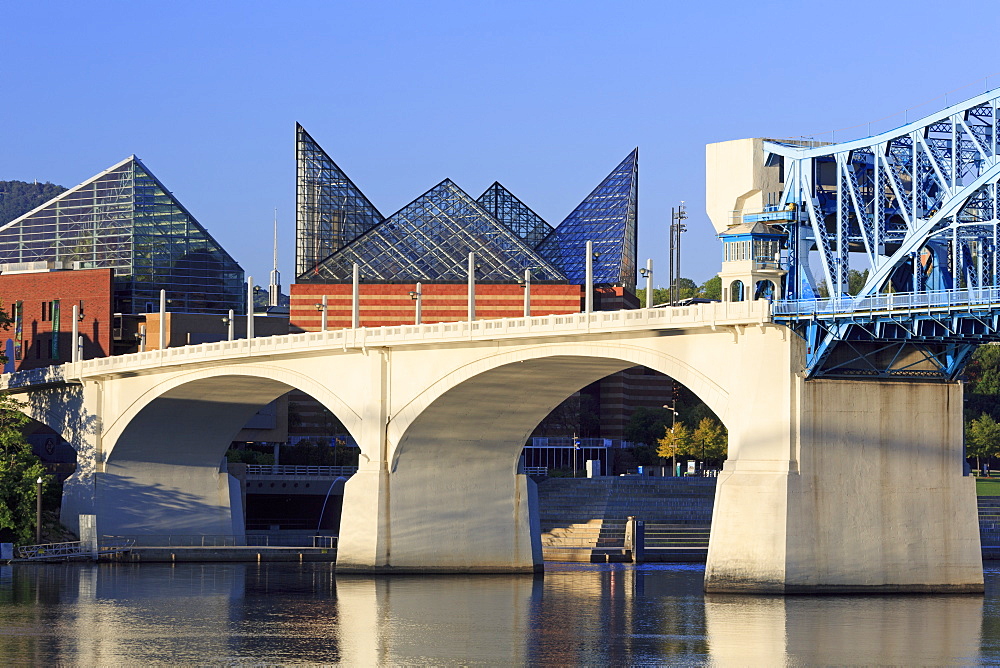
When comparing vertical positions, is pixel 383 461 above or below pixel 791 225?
below

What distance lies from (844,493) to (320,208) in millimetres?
110532

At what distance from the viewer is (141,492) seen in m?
103

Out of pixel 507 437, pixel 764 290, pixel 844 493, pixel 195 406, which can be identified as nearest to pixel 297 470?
pixel 195 406

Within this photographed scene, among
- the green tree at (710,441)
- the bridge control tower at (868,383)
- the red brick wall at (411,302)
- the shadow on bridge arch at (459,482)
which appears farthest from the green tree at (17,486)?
the green tree at (710,441)

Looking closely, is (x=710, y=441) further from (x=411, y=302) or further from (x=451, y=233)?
(x=451, y=233)

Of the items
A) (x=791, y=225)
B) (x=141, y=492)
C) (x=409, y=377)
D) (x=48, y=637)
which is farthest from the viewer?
(x=141, y=492)

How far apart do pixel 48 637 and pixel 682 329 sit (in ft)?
90.1

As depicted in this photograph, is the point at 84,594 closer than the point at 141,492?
Yes

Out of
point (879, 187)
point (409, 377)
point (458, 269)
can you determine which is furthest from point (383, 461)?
point (458, 269)

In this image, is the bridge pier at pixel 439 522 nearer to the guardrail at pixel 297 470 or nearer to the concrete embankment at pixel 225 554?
the concrete embankment at pixel 225 554

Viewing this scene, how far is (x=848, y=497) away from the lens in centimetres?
6738

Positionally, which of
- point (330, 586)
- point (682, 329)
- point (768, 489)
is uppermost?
point (682, 329)

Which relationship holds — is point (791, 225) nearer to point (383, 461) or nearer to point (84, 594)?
point (383, 461)

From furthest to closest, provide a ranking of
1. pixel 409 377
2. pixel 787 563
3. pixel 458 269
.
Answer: pixel 458 269
pixel 409 377
pixel 787 563
